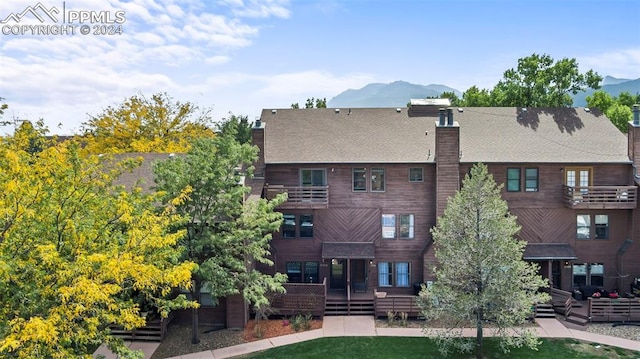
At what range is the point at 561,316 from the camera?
2288 cm

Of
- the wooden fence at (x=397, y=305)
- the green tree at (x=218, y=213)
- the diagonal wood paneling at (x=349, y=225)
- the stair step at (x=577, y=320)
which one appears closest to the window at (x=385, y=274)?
the diagonal wood paneling at (x=349, y=225)

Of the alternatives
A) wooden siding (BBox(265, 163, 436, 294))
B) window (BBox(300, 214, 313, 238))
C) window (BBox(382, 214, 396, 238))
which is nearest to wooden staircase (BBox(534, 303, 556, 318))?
wooden siding (BBox(265, 163, 436, 294))

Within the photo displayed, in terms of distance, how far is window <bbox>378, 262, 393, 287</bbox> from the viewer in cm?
2555

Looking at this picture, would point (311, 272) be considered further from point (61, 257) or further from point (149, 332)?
point (61, 257)

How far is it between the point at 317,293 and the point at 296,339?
3.24 metres

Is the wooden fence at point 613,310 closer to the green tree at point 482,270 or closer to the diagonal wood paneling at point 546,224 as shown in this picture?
the diagonal wood paneling at point 546,224

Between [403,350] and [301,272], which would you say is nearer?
[403,350]

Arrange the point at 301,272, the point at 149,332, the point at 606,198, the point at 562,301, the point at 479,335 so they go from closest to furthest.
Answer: the point at 479,335 < the point at 149,332 < the point at 562,301 < the point at 606,198 < the point at 301,272

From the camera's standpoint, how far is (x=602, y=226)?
25.2m

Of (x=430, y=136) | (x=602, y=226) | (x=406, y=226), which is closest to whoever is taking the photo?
(x=602, y=226)

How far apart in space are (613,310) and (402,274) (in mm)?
9470

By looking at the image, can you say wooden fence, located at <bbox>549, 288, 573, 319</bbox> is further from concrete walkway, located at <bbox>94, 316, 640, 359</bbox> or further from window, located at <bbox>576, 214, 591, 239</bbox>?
window, located at <bbox>576, 214, 591, 239</bbox>

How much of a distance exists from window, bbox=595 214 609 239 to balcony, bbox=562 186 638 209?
1207 millimetres

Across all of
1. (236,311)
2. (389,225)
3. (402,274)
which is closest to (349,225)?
(389,225)
